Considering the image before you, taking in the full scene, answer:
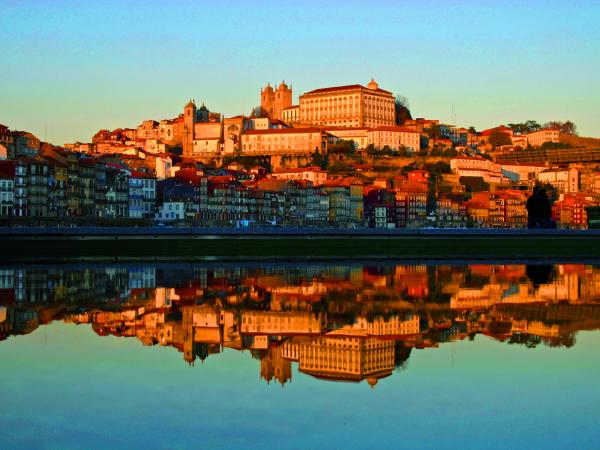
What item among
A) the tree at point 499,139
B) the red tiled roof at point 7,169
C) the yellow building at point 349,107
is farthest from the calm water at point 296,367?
the tree at point 499,139

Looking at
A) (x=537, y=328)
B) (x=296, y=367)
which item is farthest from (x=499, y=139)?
(x=296, y=367)

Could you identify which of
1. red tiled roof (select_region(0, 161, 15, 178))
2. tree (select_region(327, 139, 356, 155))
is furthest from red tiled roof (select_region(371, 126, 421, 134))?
red tiled roof (select_region(0, 161, 15, 178))

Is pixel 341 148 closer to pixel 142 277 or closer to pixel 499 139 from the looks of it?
pixel 499 139

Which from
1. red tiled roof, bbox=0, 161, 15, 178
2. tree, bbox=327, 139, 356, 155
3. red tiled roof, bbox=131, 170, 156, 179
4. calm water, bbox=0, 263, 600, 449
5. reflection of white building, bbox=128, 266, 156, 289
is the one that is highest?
tree, bbox=327, 139, 356, 155

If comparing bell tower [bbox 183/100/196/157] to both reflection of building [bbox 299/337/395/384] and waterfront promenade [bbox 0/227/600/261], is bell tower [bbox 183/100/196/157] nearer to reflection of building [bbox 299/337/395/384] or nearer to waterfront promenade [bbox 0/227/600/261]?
waterfront promenade [bbox 0/227/600/261]

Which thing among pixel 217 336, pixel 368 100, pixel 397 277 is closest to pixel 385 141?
pixel 368 100
